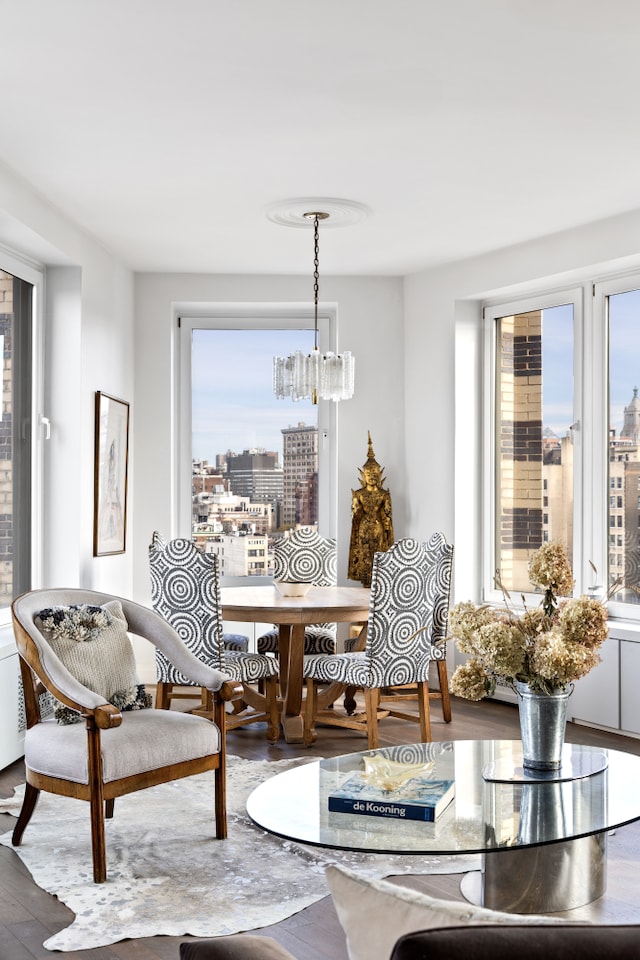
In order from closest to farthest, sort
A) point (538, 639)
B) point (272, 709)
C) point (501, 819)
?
point (501, 819)
point (538, 639)
point (272, 709)

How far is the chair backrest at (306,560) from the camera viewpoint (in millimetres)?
5891

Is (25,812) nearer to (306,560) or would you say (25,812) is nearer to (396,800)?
(396,800)

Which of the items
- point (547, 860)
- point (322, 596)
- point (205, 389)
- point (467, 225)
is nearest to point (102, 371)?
point (205, 389)

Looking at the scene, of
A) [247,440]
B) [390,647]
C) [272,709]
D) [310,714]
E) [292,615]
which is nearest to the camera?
[390,647]

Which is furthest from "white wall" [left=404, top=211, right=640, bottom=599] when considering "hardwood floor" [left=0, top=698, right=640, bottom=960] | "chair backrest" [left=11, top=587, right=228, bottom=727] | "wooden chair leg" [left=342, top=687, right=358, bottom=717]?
"hardwood floor" [left=0, top=698, right=640, bottom=960]

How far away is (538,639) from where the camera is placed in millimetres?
2705

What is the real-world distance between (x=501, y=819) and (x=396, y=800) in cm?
27

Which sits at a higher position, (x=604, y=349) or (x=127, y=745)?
(x=604, y=349)

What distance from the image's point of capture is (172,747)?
3.23 meters

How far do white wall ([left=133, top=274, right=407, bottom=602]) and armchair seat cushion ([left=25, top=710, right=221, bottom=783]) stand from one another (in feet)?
10.1

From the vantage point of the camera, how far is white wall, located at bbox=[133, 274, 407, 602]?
6426 mm

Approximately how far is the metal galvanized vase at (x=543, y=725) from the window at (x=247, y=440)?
387 cm

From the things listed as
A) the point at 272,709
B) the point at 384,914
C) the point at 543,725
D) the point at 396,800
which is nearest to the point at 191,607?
the point at 272,709

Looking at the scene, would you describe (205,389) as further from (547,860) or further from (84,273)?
(547,860)
